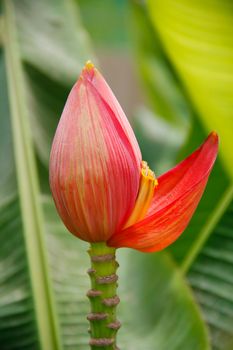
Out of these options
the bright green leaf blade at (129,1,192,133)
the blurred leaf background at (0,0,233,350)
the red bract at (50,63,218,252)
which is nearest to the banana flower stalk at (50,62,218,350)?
the red bract at (50,63,218,252)

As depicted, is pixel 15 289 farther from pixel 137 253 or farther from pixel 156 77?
pixel 156 77

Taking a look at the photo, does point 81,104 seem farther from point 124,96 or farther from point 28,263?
point 124,96

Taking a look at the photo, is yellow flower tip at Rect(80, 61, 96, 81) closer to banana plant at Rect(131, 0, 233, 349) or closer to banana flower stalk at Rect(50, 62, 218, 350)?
banana flower stalk at Rect(50, 62, 218, 350)

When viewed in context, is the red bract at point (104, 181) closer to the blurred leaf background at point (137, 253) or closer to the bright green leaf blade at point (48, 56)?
the blurred leaf background at point (137, 253)

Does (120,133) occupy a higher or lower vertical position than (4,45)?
lower

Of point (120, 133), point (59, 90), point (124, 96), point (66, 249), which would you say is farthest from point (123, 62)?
point (120, 133)

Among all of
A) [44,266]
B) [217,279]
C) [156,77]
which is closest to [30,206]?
[44,266]
